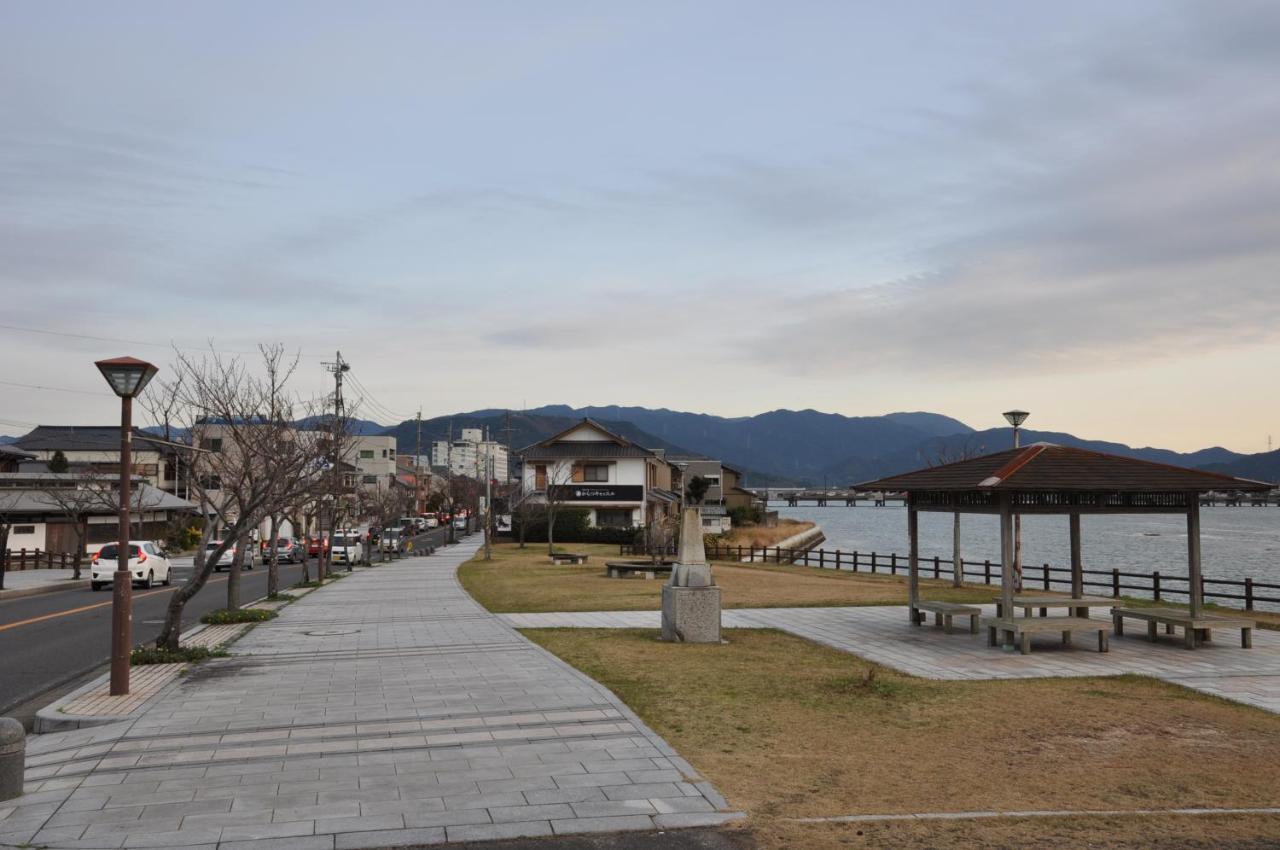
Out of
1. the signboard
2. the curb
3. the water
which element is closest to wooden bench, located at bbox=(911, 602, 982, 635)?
the curb

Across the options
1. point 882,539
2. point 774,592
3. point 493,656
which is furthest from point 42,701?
point 882,539

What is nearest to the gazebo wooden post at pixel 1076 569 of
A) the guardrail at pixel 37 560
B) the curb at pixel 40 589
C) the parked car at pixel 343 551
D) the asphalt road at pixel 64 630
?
the asphalt road at pixel 64 630

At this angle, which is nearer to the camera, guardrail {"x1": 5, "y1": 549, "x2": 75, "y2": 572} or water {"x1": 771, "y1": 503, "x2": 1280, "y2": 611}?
guardrail {"x1": 5, "y1": 549, "x2": 75, "y2": 572}

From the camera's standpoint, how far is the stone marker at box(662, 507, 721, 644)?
53.3 ft

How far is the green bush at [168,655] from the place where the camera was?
14.3m

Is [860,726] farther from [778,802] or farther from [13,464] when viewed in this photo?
[13,464]

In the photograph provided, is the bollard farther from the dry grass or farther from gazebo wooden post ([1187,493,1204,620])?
the dry grass

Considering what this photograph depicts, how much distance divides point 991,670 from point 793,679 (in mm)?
3041

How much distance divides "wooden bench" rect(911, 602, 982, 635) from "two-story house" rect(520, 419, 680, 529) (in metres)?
47.1

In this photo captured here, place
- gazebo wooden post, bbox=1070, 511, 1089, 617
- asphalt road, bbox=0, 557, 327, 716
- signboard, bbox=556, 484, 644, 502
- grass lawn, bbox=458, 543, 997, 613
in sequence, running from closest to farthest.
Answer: asphalt road, bbox=0, 557, 327, 716
gazebo wooden post, bbox=1070, 511, 1089, 617
grass lawn, bbox=458, 543, 997, 613
signboard, bbox=556, 484, 644, 502

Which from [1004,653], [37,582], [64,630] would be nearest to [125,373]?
[64,630]

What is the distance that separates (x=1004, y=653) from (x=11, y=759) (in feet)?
42.8

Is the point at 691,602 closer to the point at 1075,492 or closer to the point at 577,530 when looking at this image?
the point at 1075,492

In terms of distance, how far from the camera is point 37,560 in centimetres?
4528
